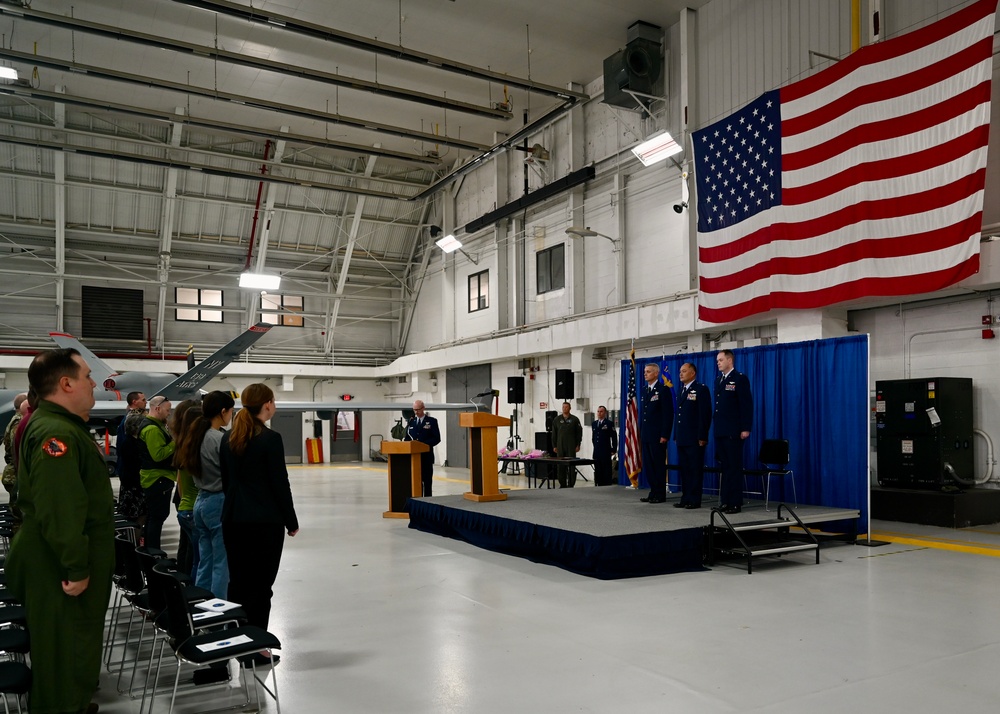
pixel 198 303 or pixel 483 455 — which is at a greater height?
pixel 198 303

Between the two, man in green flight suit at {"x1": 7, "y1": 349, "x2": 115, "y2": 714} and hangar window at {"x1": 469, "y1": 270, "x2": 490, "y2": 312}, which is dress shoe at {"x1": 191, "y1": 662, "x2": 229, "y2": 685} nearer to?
man in green flight suit at {"x1": 7, "y1": 349, "x2": 115, "y2": 714}

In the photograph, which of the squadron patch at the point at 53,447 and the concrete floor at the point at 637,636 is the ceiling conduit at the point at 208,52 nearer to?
the concrete floor at the point at 637,636

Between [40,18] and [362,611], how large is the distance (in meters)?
10.1

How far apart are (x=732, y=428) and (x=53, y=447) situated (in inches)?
256

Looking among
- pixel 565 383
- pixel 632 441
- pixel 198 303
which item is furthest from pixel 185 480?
pixel 198 303

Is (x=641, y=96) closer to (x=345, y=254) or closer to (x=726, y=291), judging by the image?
(x=726, y=291)

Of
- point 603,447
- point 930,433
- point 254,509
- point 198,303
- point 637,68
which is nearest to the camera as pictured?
point 254,509

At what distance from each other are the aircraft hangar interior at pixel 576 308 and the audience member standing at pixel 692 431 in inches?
4.1

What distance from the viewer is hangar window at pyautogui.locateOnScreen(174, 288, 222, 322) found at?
2244 centimetres

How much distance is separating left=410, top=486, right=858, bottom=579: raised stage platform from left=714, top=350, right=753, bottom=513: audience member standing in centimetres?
26

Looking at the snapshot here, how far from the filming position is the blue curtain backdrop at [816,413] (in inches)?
319

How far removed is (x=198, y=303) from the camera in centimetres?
2262

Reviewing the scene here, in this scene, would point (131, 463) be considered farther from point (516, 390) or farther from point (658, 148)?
point (516, 390)

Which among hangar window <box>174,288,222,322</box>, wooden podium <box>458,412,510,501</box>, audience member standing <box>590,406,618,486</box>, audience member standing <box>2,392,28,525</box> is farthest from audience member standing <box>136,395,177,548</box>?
hangar window <box>174,288,222,322</box>
